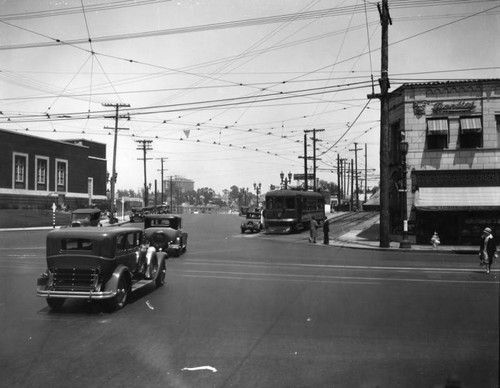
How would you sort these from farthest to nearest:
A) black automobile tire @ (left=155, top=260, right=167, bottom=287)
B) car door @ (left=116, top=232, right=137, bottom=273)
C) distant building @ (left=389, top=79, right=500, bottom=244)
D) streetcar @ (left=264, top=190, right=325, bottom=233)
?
1. streetcar @ (left=264, top=190, right=325, bottom=233)
2. distant building @ (left=389, top=79, right=500, bottom=244)
3. black automobile tire @ (left=155, top=260, right=167, bottom=287)
4. car door @ (left=116, top=232, right=137, bottom=273)

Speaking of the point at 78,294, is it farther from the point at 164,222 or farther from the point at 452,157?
the point at 452,157

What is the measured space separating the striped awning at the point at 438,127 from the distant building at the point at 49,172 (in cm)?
4874

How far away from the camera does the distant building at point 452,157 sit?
81.1ft

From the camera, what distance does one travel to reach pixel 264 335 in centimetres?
700

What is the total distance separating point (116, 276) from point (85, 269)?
62 cm

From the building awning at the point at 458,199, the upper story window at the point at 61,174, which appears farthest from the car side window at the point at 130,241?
the upper story window at the point at 61,174

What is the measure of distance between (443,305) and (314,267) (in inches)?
279

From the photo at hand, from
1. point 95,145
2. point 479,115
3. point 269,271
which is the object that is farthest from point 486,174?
point 95,145

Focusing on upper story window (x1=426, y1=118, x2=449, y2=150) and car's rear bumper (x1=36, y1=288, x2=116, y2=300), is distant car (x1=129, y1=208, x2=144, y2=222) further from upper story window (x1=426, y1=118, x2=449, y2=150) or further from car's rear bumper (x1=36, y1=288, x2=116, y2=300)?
car's rear bumper (x1=36, y1=288, x2=116, y2=300)

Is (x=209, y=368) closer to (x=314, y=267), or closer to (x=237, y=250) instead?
(x=314, y=267)

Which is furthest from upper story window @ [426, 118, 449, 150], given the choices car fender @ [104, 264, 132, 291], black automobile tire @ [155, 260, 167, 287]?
car fender @ [104, 264, 132, 291]

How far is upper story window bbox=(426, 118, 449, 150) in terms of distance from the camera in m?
25.8

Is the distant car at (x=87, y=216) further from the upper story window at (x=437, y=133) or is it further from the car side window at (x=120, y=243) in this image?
the car side window at (x=120, y=243)

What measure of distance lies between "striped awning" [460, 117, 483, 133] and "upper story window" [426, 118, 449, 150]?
2.77 ft
